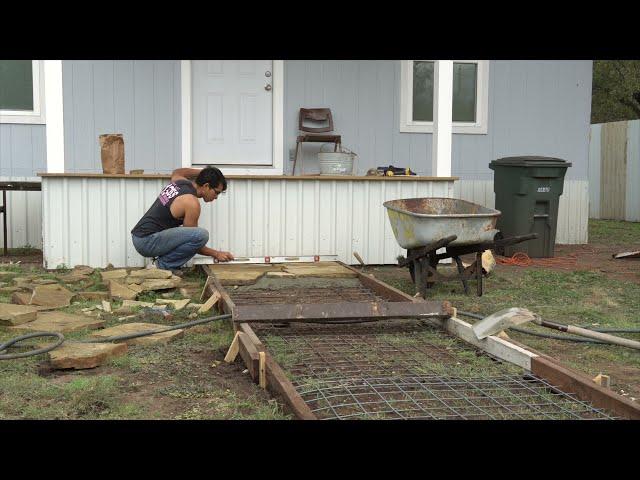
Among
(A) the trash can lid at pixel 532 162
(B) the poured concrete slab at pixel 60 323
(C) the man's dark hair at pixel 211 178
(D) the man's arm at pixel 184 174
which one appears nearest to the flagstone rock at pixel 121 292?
(B) the poured concrete slab at pixel 60 323

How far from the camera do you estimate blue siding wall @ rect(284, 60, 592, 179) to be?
9.55 m

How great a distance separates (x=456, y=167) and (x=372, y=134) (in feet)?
4.44

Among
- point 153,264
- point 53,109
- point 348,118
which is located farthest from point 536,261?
point 53,109

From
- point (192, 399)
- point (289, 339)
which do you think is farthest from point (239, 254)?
point (192, 399)

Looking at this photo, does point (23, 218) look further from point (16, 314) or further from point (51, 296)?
point (16, 314)

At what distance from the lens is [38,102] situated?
8.98 meters

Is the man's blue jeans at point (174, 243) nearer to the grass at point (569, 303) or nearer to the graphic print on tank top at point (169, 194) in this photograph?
the graphic print on tank top at point (169, 194)

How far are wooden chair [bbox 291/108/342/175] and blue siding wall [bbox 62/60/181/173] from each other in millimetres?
1594

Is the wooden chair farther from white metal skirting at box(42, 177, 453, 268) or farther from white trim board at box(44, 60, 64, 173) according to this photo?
white trim board at box(44, 60, 64, 173)

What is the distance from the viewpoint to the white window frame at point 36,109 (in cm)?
894

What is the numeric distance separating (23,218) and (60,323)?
4781 millimetres

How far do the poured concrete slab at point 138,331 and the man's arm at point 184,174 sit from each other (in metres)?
2.59

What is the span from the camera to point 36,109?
8992 millimetres

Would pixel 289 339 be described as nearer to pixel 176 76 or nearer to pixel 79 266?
pixel 79 266
